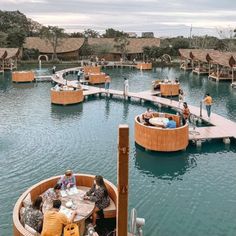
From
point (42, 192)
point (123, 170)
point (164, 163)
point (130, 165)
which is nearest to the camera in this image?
point (123, 170)

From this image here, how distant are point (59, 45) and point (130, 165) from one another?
5127 centimetres

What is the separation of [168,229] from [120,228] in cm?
397

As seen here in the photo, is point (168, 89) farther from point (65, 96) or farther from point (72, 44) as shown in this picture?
point (72, 44)

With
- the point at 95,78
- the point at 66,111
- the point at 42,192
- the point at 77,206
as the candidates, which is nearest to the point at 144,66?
the point at 95,78

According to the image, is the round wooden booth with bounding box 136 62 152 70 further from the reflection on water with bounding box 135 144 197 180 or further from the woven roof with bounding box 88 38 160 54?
the reflection on water with bounding box 135 144 197 180

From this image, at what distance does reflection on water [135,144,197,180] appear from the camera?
1511 centimetres

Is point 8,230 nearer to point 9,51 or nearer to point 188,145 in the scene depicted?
point 188,145

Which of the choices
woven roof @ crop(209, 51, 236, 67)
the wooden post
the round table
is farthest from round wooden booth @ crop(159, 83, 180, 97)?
the wooden post

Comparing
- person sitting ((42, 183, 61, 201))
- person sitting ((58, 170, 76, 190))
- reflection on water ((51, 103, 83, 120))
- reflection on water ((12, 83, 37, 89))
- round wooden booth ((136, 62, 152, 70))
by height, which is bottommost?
reflection on water ((51, 103, 83, 120))

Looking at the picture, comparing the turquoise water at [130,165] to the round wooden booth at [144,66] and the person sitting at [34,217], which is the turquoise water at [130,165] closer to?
the person sitting at [34,217]

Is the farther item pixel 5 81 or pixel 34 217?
pixel 5 81

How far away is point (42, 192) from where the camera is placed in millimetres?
10586

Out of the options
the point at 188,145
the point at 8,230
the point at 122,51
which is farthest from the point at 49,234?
the point at 122,51

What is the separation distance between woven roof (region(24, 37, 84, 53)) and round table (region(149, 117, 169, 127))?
48.5 metres
